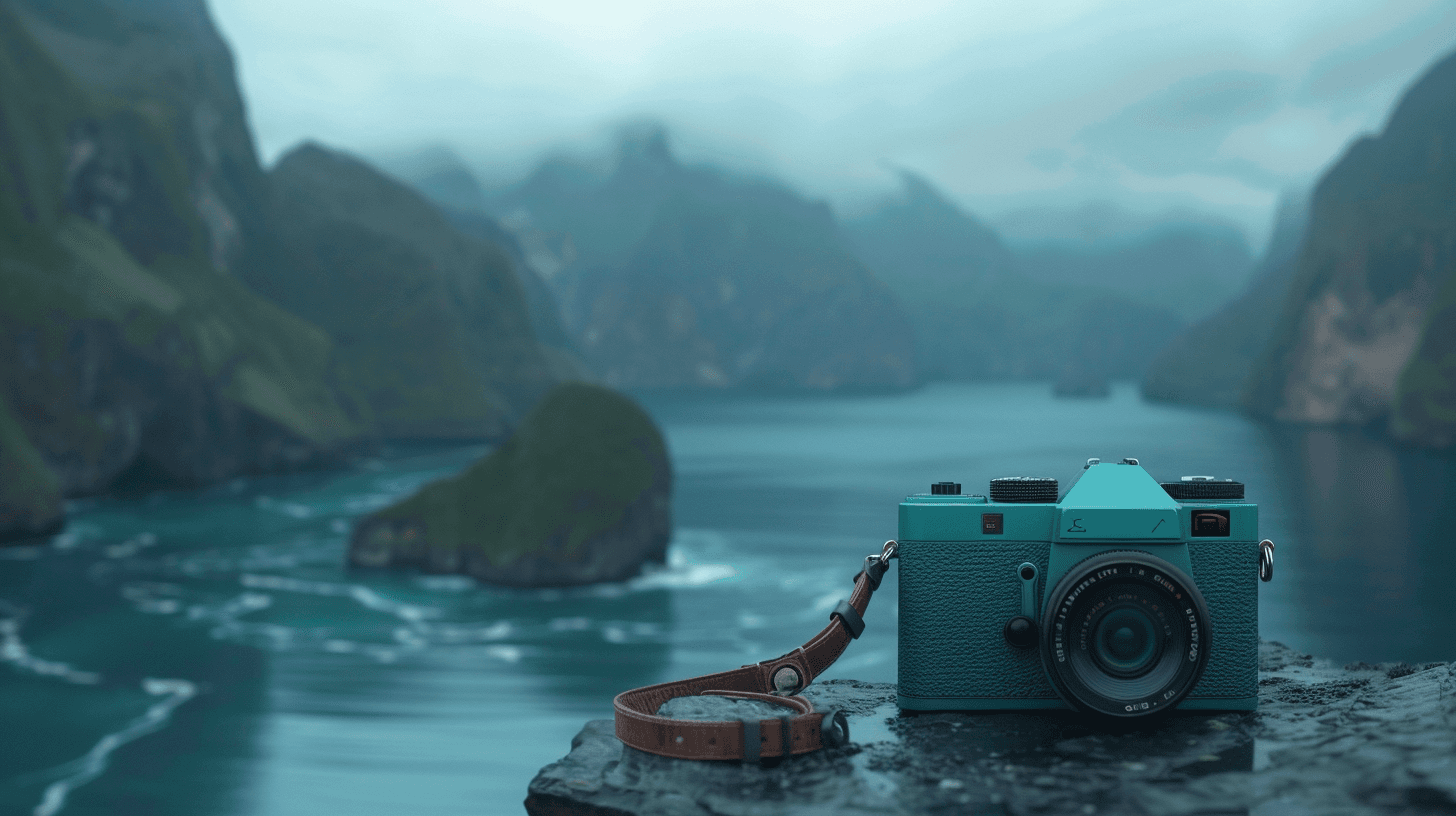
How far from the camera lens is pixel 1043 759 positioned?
3.08 meters

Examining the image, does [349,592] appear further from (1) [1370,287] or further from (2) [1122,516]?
(1) [1370,287]

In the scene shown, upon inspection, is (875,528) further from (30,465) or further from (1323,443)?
(1323,443)

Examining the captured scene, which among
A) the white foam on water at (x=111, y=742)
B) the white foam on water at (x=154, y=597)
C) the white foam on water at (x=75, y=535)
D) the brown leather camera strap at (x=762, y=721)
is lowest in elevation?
the white foam on water at (x=111, y=742)

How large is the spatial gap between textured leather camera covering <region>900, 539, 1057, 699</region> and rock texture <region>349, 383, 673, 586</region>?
1071 inches

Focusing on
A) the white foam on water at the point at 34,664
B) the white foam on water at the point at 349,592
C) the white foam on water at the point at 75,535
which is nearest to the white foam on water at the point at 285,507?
the white foam on water at the point at 75,535

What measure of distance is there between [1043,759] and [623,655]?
22038mm

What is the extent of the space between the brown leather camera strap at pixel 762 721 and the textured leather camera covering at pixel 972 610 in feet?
0.48

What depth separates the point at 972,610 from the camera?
348 cm

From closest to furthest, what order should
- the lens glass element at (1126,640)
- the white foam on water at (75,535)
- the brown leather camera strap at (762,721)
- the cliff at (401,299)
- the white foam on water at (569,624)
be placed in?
the brown leather camera strap at (762,721) < the lens glass element at (1126,640) < the white foam on water at (569,624) < the white foam on water at (75,535) < the cliff at (401,299)

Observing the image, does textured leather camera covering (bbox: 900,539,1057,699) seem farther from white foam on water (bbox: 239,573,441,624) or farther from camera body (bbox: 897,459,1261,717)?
white foam on water (bbox: 239,573,441,624)

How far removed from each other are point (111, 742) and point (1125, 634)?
65.0ft

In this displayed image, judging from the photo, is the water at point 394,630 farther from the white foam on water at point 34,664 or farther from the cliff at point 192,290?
the cliff at point 192,290

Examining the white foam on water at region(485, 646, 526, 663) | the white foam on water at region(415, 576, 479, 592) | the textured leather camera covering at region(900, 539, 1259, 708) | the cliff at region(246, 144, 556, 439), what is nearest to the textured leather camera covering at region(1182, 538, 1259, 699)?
the textured leather camera covering at region(900, 539, 1259, 708)

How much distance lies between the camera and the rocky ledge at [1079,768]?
2695 millimetres
